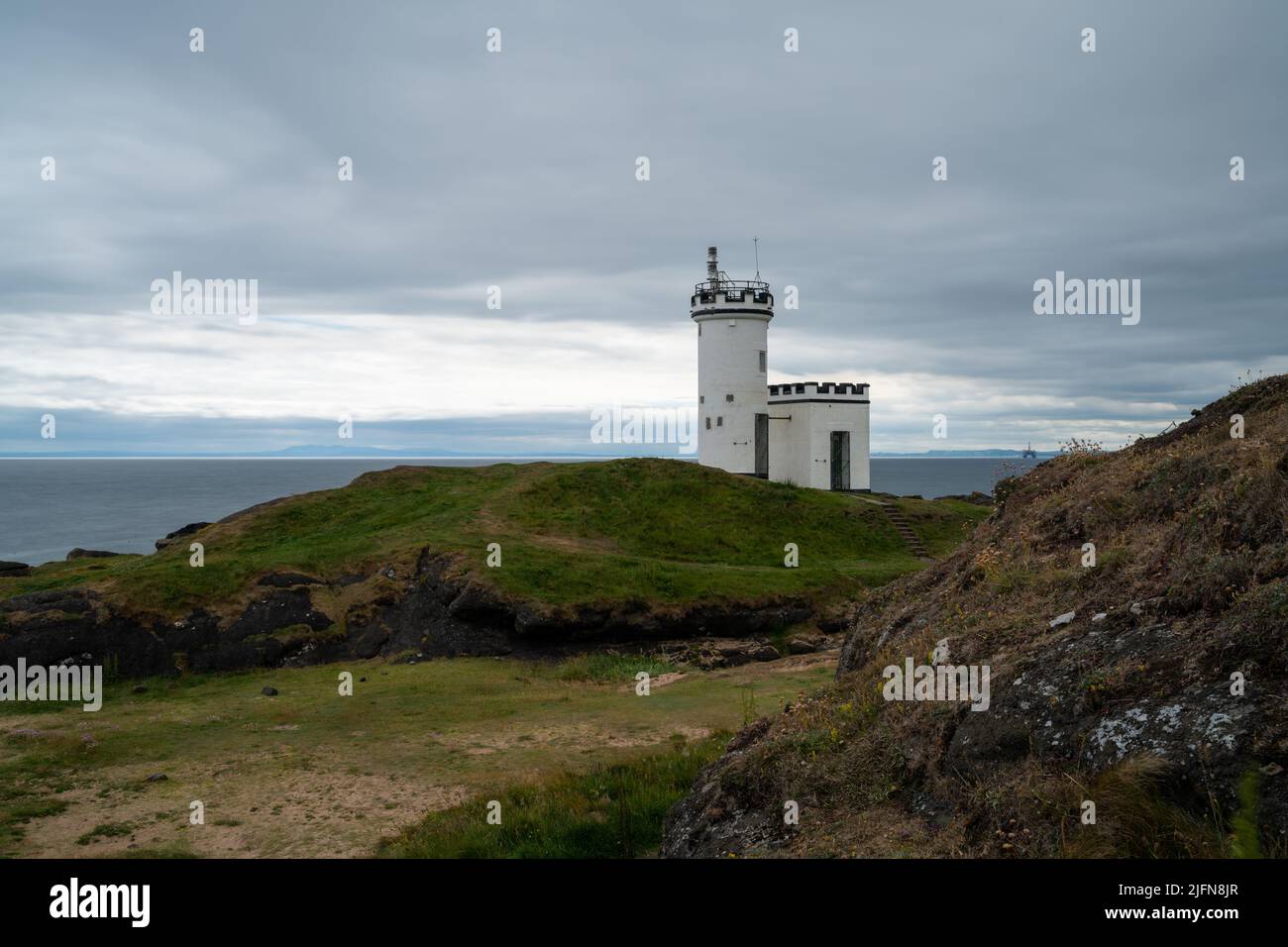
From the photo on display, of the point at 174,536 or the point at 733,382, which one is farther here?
the point at 733,382

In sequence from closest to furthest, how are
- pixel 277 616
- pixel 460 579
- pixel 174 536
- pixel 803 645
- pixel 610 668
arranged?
1. pixel 610 668
2. pixel 803 645
3. pixel 277 616
4. pixel 460 579
5. pixel 174 536

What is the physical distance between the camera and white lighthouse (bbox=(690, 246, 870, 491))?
5100 centimetres

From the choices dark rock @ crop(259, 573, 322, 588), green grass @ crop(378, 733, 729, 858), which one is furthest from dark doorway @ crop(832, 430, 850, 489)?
green grass @ crop(378, 733, 729, 858)

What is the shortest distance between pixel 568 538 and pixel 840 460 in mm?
21749

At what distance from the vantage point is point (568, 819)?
13.3m

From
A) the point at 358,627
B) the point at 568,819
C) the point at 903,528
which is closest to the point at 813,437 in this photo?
the point at 903,528

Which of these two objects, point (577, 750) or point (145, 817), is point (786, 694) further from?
point (145, 817)

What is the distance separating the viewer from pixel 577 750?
18.0 metres

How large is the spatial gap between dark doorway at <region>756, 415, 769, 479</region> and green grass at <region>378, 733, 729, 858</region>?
3690cm

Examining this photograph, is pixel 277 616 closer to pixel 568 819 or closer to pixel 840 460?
pixel 568 819

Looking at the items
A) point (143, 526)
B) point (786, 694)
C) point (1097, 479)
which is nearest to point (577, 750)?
point (786, 694)

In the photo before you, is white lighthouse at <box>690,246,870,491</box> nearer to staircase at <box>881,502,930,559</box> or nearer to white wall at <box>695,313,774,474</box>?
white wall at <box>695,313,774,474</box>
